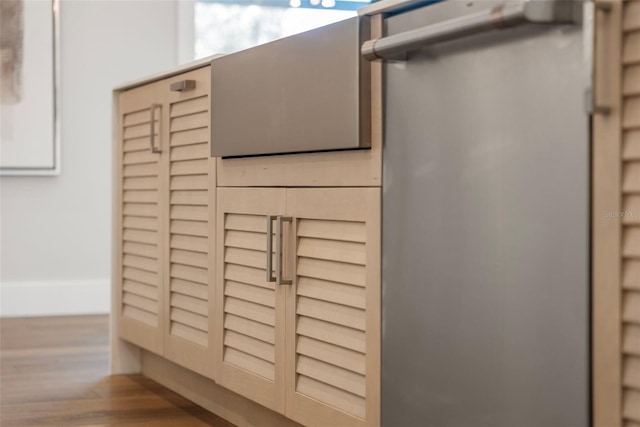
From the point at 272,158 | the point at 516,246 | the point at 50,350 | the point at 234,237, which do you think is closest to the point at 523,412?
the point at 516,246

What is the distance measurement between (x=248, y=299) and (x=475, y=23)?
1069mm

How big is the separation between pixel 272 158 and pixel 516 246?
87 centimetres

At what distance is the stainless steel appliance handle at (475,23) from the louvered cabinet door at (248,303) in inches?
21.6

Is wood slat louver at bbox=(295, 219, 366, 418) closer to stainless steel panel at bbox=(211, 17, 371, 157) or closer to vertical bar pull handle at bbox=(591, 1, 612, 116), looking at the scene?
stainless steel panel at bbox=(211, 17, 371, 157)

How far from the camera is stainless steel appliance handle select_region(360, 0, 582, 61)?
129cm

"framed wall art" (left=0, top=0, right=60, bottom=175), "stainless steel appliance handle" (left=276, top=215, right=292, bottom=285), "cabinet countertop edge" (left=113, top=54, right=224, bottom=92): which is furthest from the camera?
"framed wall art" (left=0, top=0, right=60, bottom=175)

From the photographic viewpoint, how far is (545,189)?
133 centimetres

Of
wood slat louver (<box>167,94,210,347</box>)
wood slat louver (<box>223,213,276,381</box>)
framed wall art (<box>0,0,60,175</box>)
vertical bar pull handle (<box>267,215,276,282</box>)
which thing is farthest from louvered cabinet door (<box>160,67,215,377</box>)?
framed wall art (<box>0,0,60,175</box>)

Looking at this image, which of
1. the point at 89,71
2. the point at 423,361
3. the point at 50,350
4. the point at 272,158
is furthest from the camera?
the point at 89,71

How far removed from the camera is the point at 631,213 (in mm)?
1218

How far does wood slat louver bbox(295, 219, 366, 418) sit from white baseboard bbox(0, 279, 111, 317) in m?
2.82

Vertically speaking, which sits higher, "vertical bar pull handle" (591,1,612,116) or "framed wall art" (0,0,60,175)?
"framed wall art" (0,0,60,175)

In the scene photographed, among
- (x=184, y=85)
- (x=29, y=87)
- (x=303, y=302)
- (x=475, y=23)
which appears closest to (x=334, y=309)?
(x=303, y=302)

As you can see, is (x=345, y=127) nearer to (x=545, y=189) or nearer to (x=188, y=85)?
(x=545, y=189)
